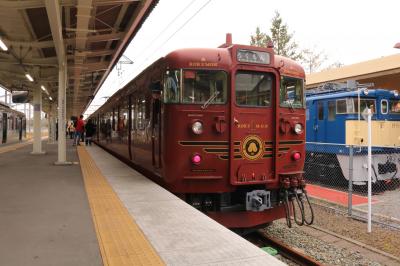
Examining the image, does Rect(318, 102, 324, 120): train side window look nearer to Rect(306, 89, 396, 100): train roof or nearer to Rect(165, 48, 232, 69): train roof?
Rect(306, 89, 396, 100): train roof

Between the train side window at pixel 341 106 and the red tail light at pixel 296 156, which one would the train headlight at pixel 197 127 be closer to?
the red tail light at pixel 296 156

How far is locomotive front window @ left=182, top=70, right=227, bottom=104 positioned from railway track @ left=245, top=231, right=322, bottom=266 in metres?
2.60

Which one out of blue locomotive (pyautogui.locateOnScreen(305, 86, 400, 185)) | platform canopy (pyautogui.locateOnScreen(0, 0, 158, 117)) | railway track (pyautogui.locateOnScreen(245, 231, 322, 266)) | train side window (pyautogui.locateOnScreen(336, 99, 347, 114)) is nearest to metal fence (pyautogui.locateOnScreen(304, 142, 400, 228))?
blue locomotive (pyautogui.locateOnScreen(305, 86, 400, 185))

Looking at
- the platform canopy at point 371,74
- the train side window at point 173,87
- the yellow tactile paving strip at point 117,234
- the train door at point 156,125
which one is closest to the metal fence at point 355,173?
the platform canopy at point 371,74

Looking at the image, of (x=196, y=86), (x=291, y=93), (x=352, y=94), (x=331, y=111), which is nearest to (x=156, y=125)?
(x=196, y=86)

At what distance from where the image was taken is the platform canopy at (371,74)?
14625 mm

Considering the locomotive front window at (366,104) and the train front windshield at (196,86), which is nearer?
the train front windshield at (196,86)

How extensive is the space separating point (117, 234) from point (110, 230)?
0.68 ft

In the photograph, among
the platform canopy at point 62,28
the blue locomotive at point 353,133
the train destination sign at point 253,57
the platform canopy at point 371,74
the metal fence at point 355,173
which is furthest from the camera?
the platform canopy at point 371,74

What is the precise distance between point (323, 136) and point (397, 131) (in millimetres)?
2404

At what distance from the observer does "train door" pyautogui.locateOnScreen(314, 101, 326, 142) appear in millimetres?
15164

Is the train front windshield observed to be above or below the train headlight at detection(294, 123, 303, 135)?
above

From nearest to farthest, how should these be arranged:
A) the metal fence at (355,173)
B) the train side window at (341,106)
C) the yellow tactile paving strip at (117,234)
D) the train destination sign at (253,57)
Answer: the yellow tactile paving strip at (117,234) → the train destination sign at (253,57) → the metal fence at (355,173) → the train side window at (341,106)

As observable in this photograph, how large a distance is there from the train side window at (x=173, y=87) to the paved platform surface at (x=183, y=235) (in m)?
1.58
